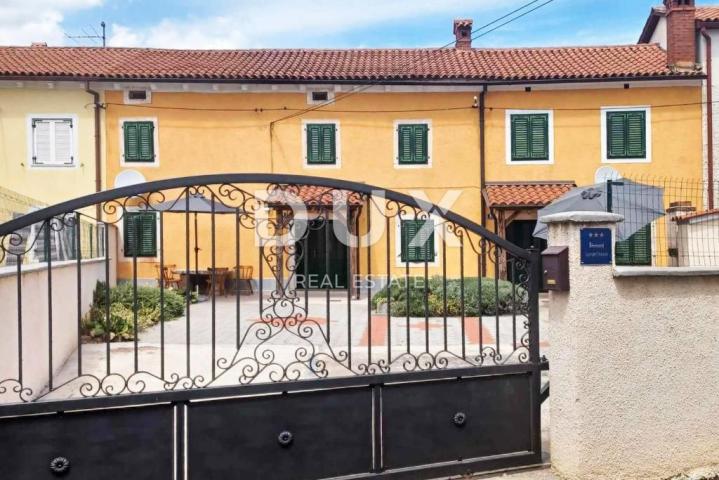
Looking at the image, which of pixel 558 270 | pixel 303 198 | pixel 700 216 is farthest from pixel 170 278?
pixel 558 270

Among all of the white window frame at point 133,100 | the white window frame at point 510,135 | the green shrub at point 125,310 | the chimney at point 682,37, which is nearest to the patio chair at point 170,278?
the green shrub at point 125,310

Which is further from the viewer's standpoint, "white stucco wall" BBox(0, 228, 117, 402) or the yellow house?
the yellow house

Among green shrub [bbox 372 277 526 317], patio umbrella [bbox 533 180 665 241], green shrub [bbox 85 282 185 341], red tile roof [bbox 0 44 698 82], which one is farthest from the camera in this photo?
red tile roof [bbox 0 44 698 82]

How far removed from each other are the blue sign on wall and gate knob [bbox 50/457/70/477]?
3.50m

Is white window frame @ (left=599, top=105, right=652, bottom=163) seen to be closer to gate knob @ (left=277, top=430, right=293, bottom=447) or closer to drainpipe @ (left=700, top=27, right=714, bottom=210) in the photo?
drainpipe @ (left=700, top=27, right=714, bottom=210)

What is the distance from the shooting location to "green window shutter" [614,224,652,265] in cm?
1716

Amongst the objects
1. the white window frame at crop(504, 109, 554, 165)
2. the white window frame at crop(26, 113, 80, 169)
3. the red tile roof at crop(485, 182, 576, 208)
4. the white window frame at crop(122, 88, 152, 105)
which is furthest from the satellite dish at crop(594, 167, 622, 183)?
the white window frame at crop(26, 113, 80, 169)

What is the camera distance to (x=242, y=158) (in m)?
18.4

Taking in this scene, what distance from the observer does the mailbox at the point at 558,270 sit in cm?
430

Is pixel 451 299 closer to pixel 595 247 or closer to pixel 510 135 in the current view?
pixel 510 135

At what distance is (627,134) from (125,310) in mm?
14635

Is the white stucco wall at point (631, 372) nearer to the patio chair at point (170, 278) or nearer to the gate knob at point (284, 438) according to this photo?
the gate knob at point (284, 438)

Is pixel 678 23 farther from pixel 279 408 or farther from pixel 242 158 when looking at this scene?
pixel 279 408

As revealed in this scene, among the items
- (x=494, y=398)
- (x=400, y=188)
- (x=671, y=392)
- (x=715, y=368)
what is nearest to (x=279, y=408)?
(x=494, y=398)
